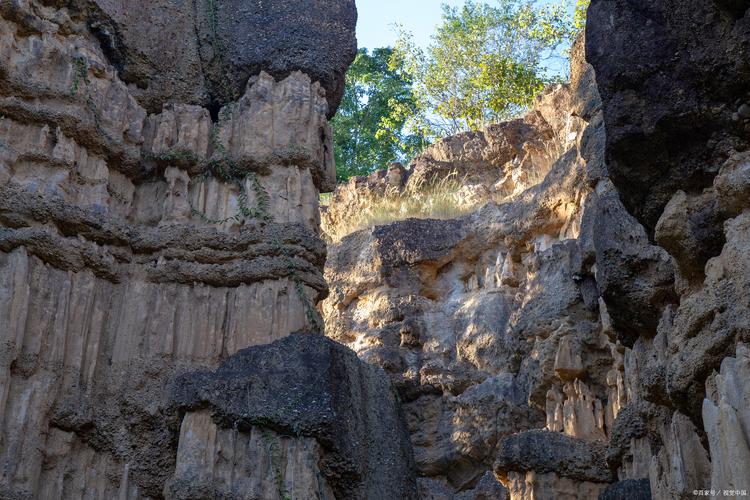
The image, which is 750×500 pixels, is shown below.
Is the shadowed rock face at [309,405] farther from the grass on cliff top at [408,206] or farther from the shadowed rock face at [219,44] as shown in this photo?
the grass on cliff top at [408,206]

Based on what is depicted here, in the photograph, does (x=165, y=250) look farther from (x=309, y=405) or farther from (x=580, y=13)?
(x=580, y=13)

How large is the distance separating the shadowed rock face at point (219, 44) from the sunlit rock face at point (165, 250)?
2 centimetres

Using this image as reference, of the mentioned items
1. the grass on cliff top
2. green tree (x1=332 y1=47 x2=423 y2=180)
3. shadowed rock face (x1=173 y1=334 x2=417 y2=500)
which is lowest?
shadowed rock face (x1=173 y1=334 x2=417 y2=500)

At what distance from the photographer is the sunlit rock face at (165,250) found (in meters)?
9.09

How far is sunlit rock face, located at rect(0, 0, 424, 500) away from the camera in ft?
29.8

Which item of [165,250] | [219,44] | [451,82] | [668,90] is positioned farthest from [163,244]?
[451,82]

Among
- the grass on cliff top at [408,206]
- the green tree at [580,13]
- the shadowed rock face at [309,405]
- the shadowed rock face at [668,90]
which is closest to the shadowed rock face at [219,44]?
the shadowed rock face at [309,405]

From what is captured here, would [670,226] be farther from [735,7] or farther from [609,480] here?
[609,480]

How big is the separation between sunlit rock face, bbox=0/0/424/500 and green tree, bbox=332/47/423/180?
551 inches

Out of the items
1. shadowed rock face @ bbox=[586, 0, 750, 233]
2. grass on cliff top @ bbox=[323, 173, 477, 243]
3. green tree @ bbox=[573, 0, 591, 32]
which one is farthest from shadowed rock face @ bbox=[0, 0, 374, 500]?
green tree @ bbox=[573, 0, 591, 32]

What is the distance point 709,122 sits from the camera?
6449 mm

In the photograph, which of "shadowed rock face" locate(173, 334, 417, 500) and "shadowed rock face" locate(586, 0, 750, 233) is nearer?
"shadowed rock face" locate(586, 0, 750, 233)

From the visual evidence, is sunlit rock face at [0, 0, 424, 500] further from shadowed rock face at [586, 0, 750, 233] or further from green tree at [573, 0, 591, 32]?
green tree at [573, 0, 591, 32]

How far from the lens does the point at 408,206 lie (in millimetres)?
19281
